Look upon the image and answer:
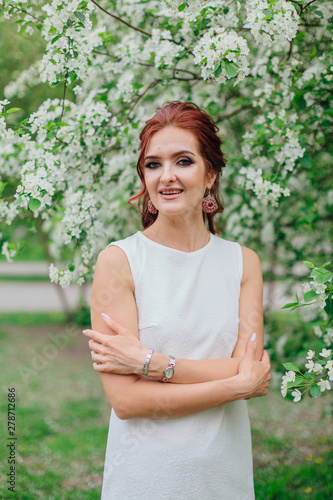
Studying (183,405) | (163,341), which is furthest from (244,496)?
(163,341)

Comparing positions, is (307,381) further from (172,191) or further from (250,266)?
(172,191)

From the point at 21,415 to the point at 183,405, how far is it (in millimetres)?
4233

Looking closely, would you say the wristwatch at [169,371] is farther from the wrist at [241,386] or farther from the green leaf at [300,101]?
the green leaf at [300,101]

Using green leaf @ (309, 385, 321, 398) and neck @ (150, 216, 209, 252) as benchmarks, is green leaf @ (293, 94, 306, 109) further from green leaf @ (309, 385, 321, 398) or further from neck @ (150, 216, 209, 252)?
green leaf @ (309, 385, 321, 398)

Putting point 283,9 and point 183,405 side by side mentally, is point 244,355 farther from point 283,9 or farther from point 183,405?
point 283,9

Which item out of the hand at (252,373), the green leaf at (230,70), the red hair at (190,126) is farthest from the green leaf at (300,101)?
the hand at (252,373)

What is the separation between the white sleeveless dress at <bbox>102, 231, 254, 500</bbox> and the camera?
187 cm

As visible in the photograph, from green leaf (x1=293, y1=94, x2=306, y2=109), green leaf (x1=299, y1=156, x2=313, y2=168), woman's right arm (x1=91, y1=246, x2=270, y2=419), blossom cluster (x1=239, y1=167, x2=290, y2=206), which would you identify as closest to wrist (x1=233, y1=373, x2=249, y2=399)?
woman's right arm (x1=91, y1=246, x2=270, y2=419)

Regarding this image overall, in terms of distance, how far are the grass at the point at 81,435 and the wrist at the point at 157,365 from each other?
237 cm

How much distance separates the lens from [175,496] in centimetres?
187

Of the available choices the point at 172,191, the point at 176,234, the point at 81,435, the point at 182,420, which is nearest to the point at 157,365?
the point at 182,420

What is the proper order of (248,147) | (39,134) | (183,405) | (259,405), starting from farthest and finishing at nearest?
(259,405)
(248,147)
(39,134)
(183,405)

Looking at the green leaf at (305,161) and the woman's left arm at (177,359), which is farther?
the green leaf at (305,161)

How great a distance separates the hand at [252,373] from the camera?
187cm
